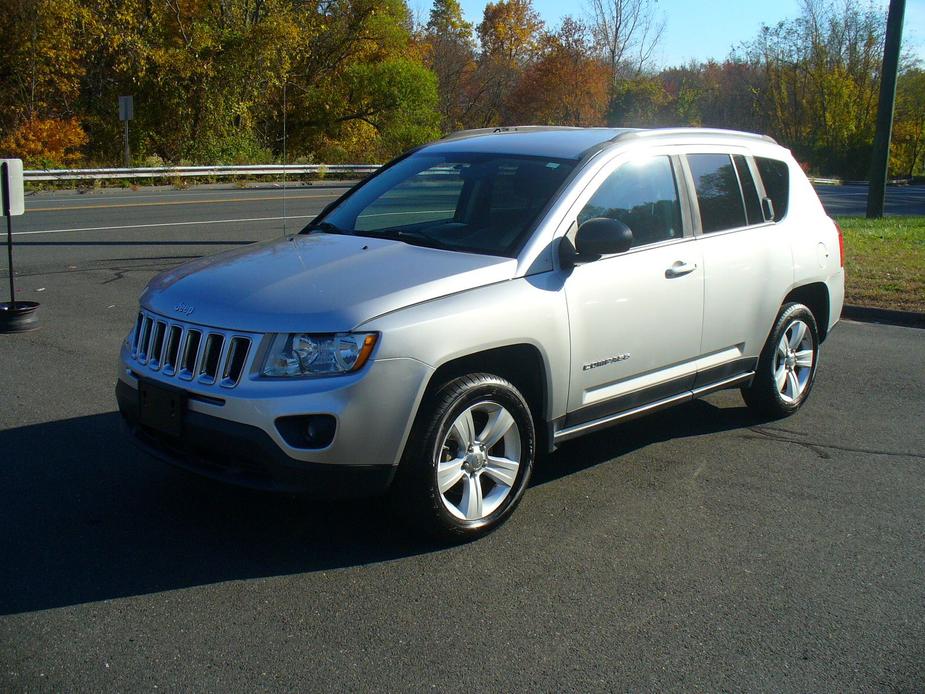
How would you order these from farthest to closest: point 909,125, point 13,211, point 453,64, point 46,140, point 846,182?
1. point 453,64
2. point 909,125
3. point 846,182
4. point 46,140
5. point 13,211

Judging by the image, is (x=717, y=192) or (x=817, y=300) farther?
(x=817, y=300)

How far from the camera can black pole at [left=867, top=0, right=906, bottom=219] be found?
56.1ft

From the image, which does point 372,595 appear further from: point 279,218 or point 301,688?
A: point 279,218

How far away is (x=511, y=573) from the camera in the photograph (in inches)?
163

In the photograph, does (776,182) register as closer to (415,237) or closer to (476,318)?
(415,237)

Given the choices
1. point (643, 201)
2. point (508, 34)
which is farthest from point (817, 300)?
point (508, 34)

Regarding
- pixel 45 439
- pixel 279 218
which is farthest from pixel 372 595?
pixel 279 218

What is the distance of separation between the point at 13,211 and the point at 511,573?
6.12m

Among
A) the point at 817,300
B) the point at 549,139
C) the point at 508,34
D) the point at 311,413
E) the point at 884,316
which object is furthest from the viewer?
the point at 508,34

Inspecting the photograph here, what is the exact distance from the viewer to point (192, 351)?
4258 millimetres

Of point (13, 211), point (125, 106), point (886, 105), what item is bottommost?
point (13, 211)

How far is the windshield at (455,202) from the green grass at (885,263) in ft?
21.6

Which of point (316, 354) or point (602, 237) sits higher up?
point (602, 237)

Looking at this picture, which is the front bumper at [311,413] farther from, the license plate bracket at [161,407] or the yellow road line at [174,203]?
the yellow road line at [174,203]
